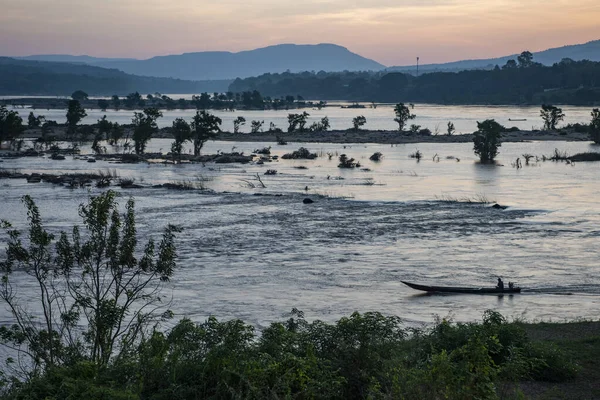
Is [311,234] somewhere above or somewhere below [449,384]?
below

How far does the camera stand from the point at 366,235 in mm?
33469

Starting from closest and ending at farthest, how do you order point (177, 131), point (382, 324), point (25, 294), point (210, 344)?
point (210, 344) → point (382, 324) → point (25, 294) → point (177, 131)

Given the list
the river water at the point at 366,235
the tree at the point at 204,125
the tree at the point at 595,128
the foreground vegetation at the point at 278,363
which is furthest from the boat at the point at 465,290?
the tree at the point at 595,128

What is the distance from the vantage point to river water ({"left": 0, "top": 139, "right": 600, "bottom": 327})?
74.6 feet

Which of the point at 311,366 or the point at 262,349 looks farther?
the point at 262,349

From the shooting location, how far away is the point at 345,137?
310 feet

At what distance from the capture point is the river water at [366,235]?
2273cm

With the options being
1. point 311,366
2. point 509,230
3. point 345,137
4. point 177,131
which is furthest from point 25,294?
point 345,137

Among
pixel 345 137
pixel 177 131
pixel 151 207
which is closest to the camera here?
pixel 151 207

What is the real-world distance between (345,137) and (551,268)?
225ft

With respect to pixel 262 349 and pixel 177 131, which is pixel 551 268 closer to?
pixel 262 349

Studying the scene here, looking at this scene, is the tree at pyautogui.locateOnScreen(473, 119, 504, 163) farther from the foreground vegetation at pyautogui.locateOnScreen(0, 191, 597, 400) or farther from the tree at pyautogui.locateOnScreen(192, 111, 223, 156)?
the foreground vegetation at pyautogui.locateOnScreen(0, 191, 597, 400)

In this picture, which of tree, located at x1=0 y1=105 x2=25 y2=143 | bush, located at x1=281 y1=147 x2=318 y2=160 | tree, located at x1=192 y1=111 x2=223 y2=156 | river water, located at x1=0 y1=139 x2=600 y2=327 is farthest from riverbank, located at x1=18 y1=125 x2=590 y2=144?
Result: river water, located at x1=0 y1=139 x2=600 y2=327

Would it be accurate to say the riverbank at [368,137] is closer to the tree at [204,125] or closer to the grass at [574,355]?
the tree at [204,125]
